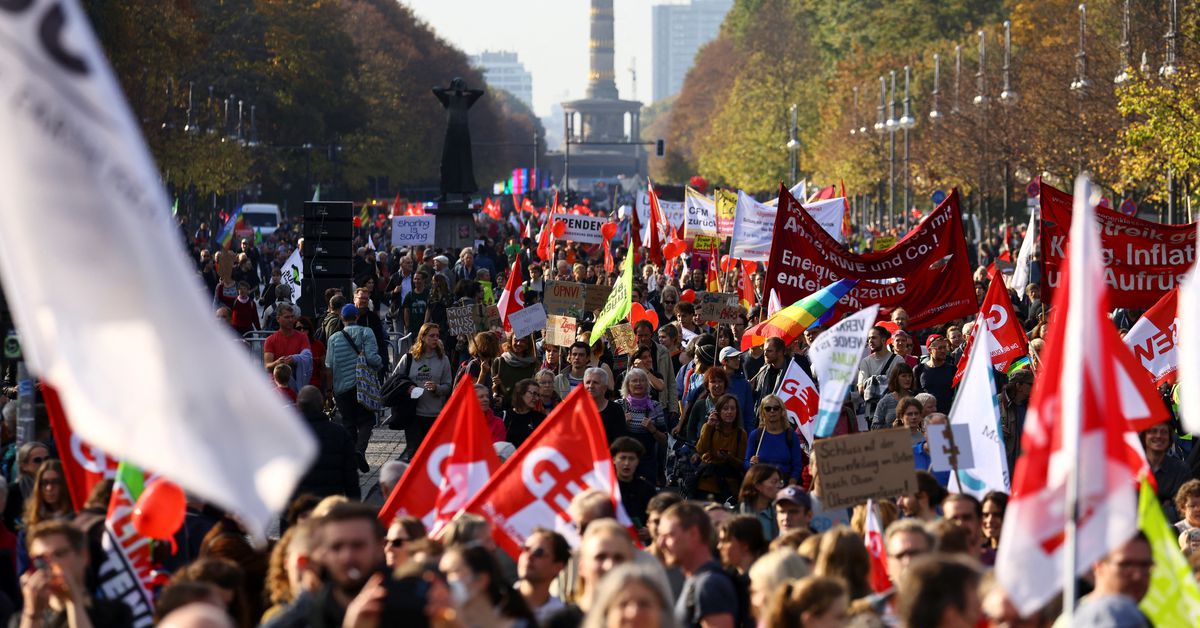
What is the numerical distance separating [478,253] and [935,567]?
23987 millimetres

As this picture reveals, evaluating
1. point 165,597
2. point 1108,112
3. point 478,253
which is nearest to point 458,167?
point 478,253

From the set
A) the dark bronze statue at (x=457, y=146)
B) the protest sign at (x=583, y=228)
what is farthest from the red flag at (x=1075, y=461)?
the dark bronze statue at (x=457, y=146)

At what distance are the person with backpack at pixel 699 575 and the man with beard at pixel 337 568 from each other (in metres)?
1.21

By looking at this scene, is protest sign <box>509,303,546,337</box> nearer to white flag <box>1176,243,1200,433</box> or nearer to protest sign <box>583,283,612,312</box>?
protest sign <box>583,283,612,312</box>

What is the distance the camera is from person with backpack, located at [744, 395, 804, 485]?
38.5 ft

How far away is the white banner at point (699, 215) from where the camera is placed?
29.5m

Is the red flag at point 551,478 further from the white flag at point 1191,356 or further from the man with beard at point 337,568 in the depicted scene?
the white flag at point 1191,356

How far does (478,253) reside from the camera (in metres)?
29.4

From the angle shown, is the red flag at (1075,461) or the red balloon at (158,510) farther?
the red balloon at (158,510)

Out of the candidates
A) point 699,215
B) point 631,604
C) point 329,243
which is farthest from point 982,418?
point 699,215

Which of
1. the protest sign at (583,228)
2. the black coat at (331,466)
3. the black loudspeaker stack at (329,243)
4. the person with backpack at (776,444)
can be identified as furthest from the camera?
the protest sign at (583,228)

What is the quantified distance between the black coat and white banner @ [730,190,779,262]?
11.6 metres

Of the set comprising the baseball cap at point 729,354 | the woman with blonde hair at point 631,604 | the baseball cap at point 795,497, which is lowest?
the baseball cap at point 729,354

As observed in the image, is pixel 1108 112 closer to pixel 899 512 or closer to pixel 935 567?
pixel 899 512
